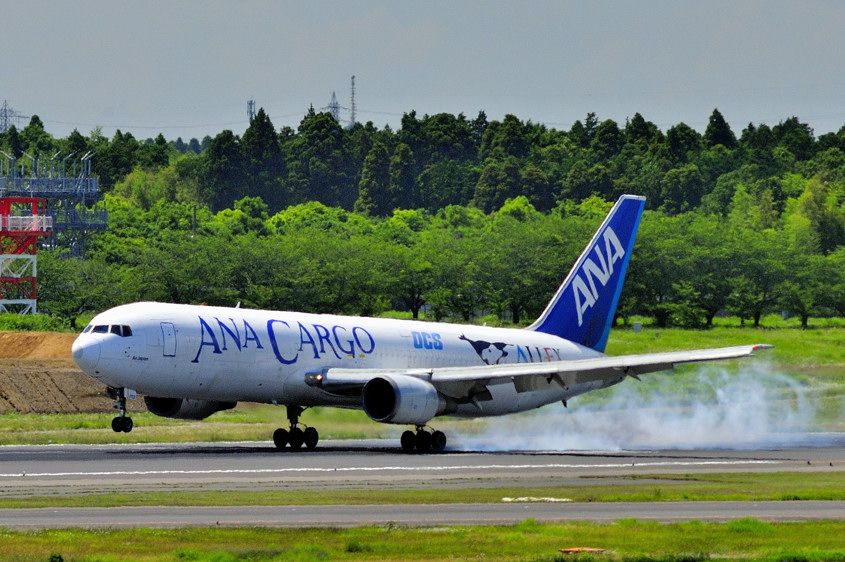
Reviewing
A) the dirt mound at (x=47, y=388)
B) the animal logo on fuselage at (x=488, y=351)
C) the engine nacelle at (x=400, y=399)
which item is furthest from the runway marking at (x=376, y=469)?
the dirt mound at (x=47, y=388)

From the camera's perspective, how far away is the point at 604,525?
29.8 metres

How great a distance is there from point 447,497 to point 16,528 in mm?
10174

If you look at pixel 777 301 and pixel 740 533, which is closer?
pixel 740 533

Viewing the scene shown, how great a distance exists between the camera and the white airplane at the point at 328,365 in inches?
1957

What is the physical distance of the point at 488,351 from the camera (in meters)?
60.2

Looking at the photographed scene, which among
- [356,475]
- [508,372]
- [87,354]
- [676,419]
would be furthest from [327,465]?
[676,419]

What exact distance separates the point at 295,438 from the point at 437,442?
4.73m

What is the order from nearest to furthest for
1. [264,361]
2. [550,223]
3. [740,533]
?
1. [740,533]
2. [264,361]
3. [550,223]

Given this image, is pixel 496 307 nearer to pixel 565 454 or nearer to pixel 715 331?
pixel 715 331

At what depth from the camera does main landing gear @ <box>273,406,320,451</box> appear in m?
54.5

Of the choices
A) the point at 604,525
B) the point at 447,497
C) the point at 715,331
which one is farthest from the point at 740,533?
the point at 715,331

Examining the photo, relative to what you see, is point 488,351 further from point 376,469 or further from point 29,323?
point 29,323

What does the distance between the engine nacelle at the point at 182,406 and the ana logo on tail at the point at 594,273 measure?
15563mm

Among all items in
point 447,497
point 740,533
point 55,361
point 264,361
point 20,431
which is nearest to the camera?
point 740,533
